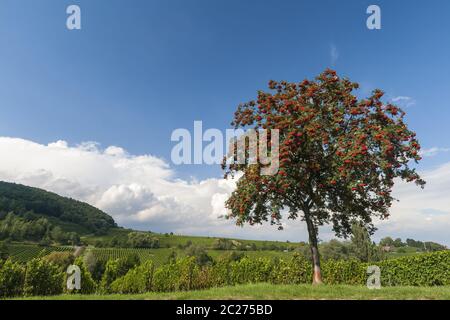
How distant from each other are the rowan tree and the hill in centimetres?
14473

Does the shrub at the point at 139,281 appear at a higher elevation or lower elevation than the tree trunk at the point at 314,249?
lower

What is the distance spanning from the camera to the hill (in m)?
148

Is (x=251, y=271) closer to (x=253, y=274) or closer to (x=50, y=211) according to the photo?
(x=253, y=274)

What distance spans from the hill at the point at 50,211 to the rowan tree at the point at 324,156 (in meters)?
145

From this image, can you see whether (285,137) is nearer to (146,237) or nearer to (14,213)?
(146,237)

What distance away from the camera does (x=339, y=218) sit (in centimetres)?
2352

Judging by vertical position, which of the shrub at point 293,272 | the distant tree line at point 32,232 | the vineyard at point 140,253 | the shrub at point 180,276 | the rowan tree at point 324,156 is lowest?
the vineyard at point 140,253

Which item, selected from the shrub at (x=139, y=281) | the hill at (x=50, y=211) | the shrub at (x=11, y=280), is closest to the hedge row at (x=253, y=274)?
the shrub at (x=11, y=280)

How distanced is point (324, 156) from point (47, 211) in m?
169

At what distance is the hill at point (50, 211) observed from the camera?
14850 centimetres

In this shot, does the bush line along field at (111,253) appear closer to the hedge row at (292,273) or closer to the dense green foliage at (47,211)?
the dense green foliage at (47,211)

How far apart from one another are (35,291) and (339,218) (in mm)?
26239
